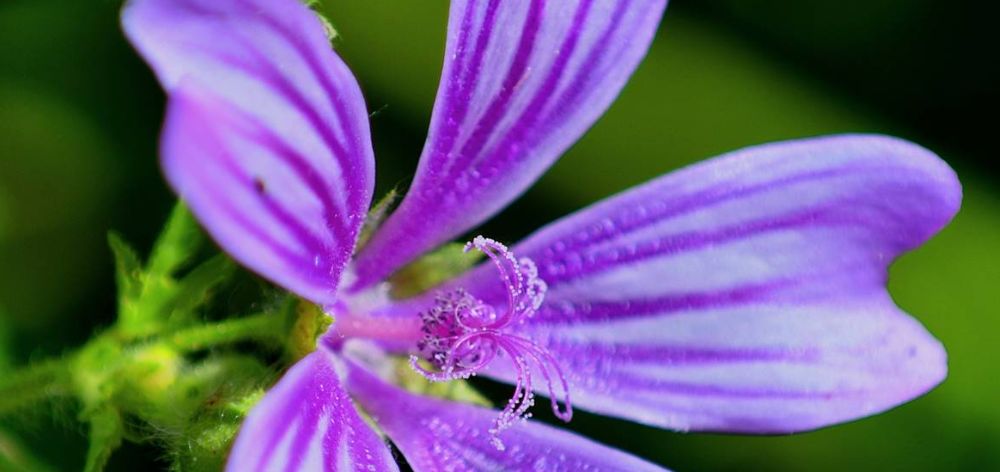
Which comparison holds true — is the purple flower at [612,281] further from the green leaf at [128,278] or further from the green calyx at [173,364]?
the green leaf at [128,278]

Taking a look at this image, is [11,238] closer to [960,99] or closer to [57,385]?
[57,385]

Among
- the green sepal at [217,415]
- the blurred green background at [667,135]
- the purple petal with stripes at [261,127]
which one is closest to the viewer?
the purple petal with stripes at [261,127]

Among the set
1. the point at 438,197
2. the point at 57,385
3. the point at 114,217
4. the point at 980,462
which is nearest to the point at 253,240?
the point at 438,197

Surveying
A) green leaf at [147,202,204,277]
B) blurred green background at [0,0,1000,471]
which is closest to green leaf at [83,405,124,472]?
green leaf at [147,202,204,277]

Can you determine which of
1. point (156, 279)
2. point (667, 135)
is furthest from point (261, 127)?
point (667, 135)

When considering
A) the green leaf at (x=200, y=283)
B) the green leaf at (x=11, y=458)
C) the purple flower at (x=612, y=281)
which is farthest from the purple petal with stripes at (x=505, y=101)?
the green leaf at (x=11, y=458)

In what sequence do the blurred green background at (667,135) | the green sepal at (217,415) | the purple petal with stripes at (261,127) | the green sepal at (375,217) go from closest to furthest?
Result: the purple petal with stripes at (261,127), the green sepal at (217,415), the green sepal at (375,217), the blurred green background at (667,135)

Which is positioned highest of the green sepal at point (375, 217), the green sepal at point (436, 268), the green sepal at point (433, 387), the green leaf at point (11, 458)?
the green sepal at point (375, 217)
